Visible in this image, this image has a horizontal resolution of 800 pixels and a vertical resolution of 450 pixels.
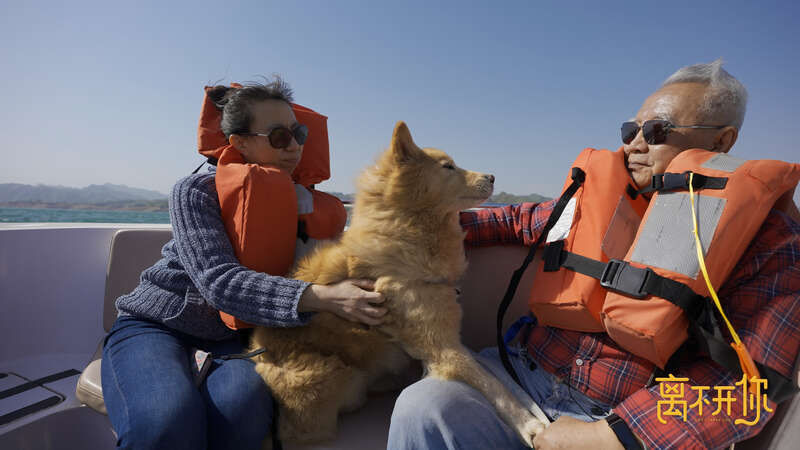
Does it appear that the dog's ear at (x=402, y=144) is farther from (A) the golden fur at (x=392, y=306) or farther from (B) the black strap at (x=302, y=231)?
(B) the black strap at (x=302, y=231)

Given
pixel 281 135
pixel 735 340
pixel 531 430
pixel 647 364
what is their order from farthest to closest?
pixel 281 135 → pixel 647 364 → pixel 531 430 → pixel 735 340

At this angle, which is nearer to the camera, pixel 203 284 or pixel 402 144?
pixel 203 284

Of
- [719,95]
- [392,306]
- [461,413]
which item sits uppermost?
[719,95]

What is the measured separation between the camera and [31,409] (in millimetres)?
2725

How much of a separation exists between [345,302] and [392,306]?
274mm

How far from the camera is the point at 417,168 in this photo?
232 cm

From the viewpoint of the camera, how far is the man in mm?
1537

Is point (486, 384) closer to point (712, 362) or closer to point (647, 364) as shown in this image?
point (647, 364)

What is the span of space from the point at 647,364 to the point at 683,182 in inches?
34.9

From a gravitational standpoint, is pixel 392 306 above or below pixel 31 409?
above

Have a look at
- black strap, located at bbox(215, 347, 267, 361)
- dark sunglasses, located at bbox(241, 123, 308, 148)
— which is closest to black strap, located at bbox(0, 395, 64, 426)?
black strap, located at bbox(215, 347, 267, 361)

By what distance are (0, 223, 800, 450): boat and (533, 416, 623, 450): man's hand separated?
84 centimetres

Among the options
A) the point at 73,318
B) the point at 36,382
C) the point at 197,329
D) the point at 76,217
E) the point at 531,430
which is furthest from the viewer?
the point at 76,217

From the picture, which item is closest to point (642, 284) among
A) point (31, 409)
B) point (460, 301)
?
point (460, 301)
